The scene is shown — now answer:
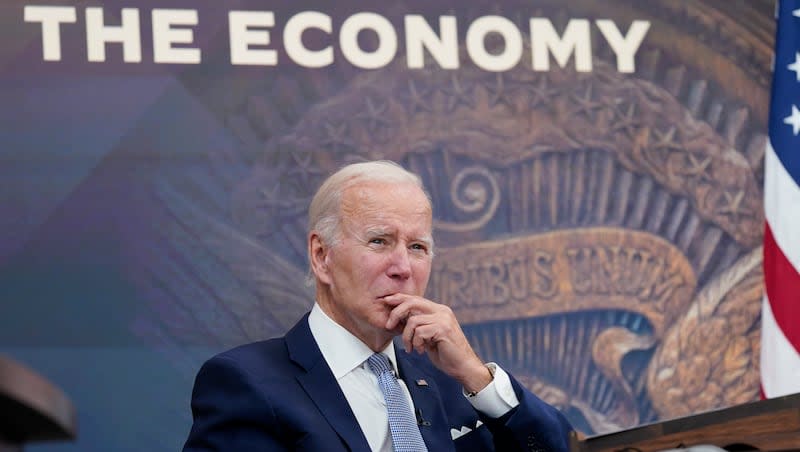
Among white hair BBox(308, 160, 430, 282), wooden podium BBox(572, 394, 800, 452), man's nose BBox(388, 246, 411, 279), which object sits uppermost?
white hair BBox(308, 160, 430, 282)

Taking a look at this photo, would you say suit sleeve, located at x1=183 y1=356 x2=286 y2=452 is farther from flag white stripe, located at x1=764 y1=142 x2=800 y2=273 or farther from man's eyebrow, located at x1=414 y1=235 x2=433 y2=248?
flag white stripe, located at x1=764 y1=142 x2=800 y2=273

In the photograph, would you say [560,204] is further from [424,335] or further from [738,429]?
[738,429]

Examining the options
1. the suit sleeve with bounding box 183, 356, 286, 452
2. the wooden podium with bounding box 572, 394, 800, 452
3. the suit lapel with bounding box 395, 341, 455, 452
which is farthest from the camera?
the suit lapel with bounding box 395, 341, 455, 452

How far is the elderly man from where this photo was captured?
2254 millimetres

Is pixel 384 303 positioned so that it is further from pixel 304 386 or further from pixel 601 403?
pixel 601 403

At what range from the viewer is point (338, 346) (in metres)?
2.47

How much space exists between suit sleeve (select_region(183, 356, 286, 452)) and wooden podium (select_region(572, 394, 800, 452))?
875 millimetres

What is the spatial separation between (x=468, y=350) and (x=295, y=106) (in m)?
1.58

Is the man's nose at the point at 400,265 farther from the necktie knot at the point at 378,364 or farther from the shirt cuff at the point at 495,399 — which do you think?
the shirt cuff at the point at 495,399

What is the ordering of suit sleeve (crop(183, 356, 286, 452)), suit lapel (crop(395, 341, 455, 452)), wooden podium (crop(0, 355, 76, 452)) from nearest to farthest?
wooden podium (crop(0, 355, 76, 452)) < suit sleeve (crop(183, 356, 286, 452)) < suit lapel (crop(395, 341, 455, 452))

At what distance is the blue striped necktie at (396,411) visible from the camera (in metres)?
2.34

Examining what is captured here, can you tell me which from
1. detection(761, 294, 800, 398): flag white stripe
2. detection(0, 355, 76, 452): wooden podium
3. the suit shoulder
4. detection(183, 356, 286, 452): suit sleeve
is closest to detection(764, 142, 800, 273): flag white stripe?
detection(761, 294, 800, 398): flag white stripe

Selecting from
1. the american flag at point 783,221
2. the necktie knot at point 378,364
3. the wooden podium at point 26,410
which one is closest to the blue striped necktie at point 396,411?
the necktie knot at point 378,364

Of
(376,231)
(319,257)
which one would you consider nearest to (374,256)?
(376,231)
